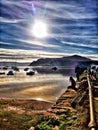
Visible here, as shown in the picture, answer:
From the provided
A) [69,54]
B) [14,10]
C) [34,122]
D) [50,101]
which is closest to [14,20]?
[14,10]

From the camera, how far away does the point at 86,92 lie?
290 inches

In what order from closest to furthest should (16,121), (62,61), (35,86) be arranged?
(16,121) < (35,86) < (62,61)

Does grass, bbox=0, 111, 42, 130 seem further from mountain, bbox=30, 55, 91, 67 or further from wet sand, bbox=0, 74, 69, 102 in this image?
mountain, bbox=30, 55, 91, 67

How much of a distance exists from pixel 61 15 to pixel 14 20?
3.97ft

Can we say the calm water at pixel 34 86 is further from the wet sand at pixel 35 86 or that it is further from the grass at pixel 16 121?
the grass at pixel 16 121

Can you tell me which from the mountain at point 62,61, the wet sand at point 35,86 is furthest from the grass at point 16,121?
the mountain at point 62,61

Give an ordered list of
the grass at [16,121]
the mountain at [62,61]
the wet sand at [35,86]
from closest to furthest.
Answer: the grass at [16,121] → the wet sand at [35,86] → the mountain at [62,61]

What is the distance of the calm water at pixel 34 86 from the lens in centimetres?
715

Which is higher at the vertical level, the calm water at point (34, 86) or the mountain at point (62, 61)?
the mountain at point (62, 61)

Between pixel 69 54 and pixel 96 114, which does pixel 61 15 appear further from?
pixel 96 114

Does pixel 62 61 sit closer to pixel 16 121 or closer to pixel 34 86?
pixel 34 86

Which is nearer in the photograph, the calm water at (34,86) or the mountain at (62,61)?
the calm water at (34,86)

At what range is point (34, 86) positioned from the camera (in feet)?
24.7

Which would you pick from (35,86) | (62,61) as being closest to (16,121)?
(35,86)
